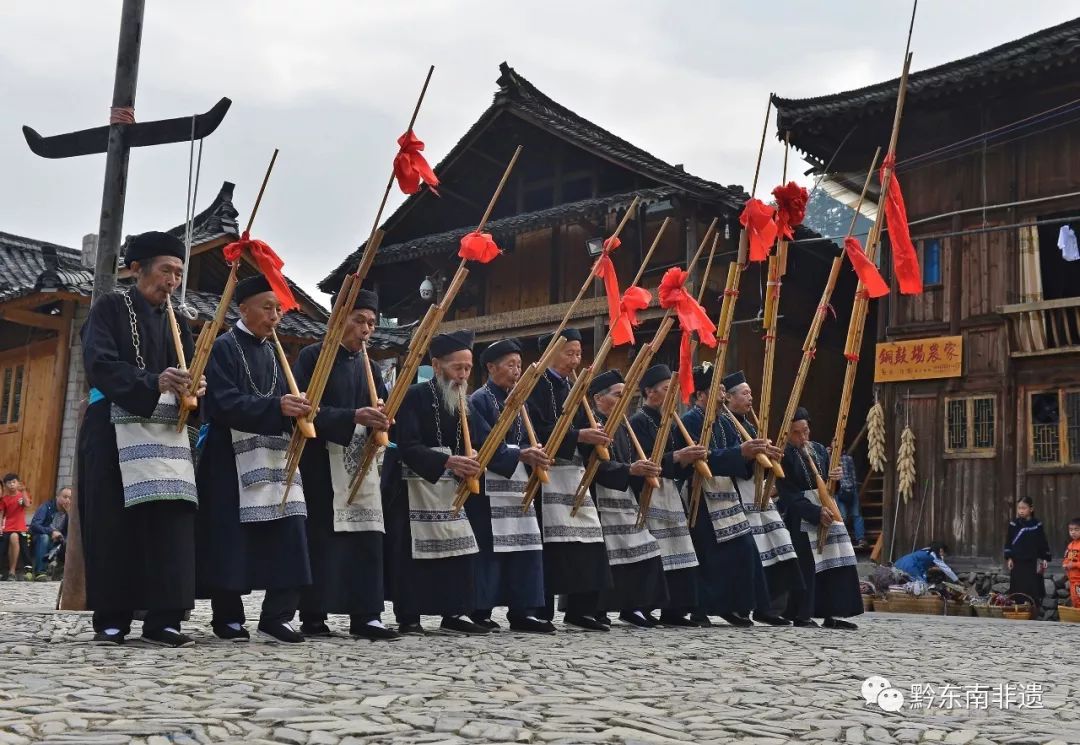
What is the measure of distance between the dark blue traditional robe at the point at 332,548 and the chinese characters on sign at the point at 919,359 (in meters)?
11.3

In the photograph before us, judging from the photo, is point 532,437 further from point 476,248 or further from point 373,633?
point 373,633

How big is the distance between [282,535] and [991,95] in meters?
12.9

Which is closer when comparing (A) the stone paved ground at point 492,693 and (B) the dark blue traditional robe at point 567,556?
(A) the stone paved ground at point 492,693

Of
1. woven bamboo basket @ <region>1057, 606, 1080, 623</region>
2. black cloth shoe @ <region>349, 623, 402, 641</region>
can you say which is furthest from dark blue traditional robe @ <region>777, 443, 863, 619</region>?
woven bamboo basket @ <region>1057, 606, 1080, 623</region>

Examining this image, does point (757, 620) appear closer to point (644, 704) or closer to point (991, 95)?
point (644, 704)

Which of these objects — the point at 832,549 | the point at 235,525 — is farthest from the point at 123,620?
the point at 832,549

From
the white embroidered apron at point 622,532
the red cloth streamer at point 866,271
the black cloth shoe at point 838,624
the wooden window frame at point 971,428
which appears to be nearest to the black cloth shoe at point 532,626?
the white embroidered apron at point 622,532

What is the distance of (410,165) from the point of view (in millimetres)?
5773

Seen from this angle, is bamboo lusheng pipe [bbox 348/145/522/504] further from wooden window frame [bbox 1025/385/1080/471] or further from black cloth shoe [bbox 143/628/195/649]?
wooden window frame [bbox 1025/385/1080/471]

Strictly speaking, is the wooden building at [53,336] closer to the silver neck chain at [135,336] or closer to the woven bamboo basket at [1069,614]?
the silver neck chain at [135,336]

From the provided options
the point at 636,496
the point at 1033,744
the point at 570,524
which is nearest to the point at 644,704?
the point at 1033,744

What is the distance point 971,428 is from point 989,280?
200cm

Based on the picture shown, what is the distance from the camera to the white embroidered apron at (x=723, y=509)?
309 inches

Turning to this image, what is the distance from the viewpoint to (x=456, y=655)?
15.9 feet
